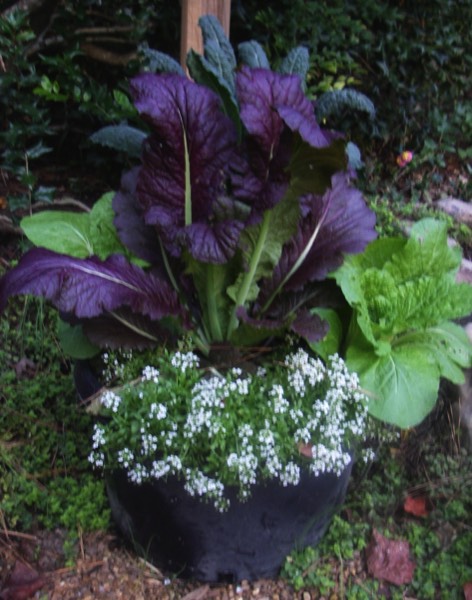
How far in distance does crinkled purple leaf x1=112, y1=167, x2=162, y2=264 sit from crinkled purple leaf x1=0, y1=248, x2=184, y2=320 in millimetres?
153

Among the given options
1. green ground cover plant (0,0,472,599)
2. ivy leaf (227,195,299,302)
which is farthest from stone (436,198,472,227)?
ivy leaf (227,195,299,302)

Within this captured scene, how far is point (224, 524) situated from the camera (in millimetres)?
1797

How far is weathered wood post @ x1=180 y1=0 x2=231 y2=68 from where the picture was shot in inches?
92.9

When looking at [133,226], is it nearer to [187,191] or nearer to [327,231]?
[187,191]

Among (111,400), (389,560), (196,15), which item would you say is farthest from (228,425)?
(196,15)

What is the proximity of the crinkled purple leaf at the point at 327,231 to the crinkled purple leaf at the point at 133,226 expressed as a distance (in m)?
0.37

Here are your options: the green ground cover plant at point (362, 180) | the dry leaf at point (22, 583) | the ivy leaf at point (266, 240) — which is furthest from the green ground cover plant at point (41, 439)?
the ivy leaf at point (266, 240)

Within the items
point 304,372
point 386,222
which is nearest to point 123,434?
point 304,372

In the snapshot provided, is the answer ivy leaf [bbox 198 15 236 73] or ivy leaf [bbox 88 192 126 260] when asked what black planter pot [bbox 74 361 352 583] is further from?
ivy leaf [bbox 198 15 236 73]

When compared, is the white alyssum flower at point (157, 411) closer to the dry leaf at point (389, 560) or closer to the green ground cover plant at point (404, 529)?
the green ground cover plant at point (404, 529)

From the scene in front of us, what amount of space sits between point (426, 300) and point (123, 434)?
94cm

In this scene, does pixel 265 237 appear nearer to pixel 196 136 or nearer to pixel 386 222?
pixel 196 136

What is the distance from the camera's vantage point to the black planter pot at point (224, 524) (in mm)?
1761

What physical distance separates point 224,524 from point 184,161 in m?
1.00
